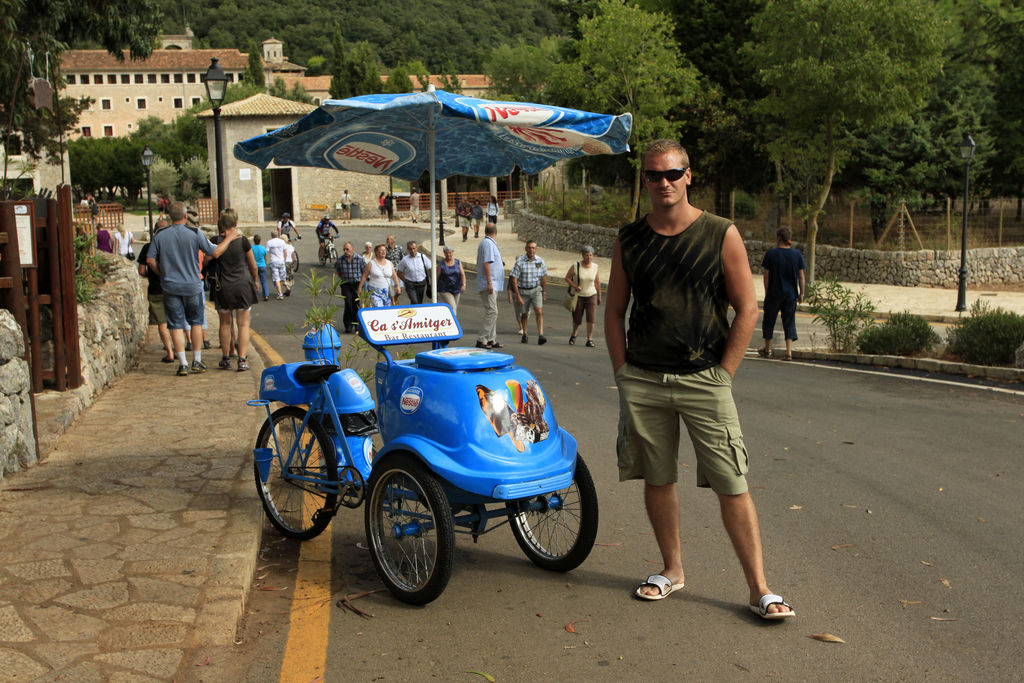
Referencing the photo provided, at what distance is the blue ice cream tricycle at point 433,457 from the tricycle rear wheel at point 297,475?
0.4 inches

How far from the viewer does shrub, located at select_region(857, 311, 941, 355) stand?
1396 centimetres

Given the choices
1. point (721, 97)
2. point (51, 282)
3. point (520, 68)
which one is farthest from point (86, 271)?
point (520, 68)

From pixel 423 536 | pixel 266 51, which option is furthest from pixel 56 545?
pixel 266 51

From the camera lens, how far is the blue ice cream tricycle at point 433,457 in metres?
4.63

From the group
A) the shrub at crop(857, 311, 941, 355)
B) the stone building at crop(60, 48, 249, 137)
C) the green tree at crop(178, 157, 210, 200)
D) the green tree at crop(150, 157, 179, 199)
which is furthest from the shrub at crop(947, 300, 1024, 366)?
the stone building at crop(60, 48, 249, 137)

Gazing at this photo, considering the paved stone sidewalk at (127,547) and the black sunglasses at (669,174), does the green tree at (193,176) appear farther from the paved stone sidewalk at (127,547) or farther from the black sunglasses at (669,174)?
the black sunglasses at (669,174)

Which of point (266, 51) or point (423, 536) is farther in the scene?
point (266, 51)

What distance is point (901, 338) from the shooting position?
549 inches

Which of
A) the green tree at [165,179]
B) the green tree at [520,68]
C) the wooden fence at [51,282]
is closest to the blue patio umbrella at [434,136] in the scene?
the wooden fence at [51,282]

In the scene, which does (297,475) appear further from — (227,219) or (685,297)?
(227,219)

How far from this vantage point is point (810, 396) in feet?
35.9

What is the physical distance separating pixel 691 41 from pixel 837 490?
32813mm

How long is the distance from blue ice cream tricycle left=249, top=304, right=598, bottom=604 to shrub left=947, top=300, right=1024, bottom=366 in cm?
947

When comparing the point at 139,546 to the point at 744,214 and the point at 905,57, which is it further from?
the point at 744,214
